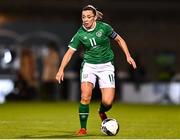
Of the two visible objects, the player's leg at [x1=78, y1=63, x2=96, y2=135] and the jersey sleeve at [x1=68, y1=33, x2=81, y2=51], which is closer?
the player's leg at [x1=78, y1=63, x2=96, y2=135]

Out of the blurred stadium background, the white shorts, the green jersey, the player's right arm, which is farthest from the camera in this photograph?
the blurred stadium background

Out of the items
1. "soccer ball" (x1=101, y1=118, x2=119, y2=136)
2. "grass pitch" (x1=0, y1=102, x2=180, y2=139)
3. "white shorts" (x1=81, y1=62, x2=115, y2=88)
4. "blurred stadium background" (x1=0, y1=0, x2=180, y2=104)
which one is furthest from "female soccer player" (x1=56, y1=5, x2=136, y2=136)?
"blurred stadium background" (x1=0, y1=0, x2=180, y2=104)

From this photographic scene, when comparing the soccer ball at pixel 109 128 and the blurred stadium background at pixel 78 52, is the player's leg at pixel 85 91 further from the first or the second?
the blurred stadium background at pixel 78 52

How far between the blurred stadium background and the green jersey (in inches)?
601

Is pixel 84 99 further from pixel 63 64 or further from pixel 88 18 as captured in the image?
pixel 88 18

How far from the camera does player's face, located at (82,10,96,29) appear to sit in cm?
1415

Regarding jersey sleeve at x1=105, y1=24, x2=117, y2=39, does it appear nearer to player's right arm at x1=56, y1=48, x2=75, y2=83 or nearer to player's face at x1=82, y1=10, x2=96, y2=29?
player's face at x1=82, y1=10, x2=96, y2=29

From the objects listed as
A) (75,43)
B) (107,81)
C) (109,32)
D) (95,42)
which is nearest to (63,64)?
(75,43)

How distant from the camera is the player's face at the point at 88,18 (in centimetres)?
1415

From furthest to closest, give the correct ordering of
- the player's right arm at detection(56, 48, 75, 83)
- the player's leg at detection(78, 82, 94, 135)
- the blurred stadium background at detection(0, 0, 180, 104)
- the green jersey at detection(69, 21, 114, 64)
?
the blurred stadium background at detection(0, 0, 180, 104) → the green jersey at detection(69, 21, 114, 64) → the player's leg at detection(78, 82, 94, 135) → the player's right arm at detection(56, 48, 75, 83)

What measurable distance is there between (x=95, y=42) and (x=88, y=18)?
1.68 feet

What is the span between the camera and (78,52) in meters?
34.8

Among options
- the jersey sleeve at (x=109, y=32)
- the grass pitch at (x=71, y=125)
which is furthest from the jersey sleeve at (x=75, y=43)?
the grass pitch at (x=71, y=125)

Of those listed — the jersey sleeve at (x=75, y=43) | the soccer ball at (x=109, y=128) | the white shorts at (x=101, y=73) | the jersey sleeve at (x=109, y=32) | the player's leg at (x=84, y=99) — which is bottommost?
the soccer ball at (x=109, y=128)
